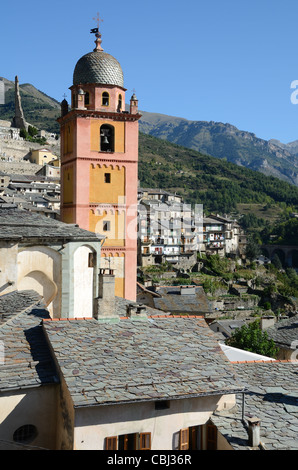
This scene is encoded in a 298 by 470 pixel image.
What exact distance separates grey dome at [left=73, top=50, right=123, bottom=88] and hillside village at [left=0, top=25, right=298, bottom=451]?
0.23 ft

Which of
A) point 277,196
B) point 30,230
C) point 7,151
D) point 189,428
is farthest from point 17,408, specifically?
point 277,196

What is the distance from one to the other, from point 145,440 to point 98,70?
1973 centimetres

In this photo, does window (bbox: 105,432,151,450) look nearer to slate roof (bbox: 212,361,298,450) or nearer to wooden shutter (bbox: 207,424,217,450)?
wooden shutter (bbox: 207,424,217,450)

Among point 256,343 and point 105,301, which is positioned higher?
point 105,301

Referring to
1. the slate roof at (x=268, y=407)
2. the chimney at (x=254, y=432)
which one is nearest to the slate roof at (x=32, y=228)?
the slate roof at (x=268, y=407)

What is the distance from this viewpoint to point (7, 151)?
122 meters

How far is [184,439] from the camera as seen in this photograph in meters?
10.1

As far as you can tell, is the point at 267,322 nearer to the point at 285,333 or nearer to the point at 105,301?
the point at 285,333

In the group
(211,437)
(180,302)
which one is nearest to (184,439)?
(211,437)

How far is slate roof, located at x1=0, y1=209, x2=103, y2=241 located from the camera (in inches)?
659

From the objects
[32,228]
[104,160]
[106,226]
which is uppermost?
[104,160]

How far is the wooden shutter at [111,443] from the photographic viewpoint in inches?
366

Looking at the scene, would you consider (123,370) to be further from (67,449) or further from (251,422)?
(251,422)
